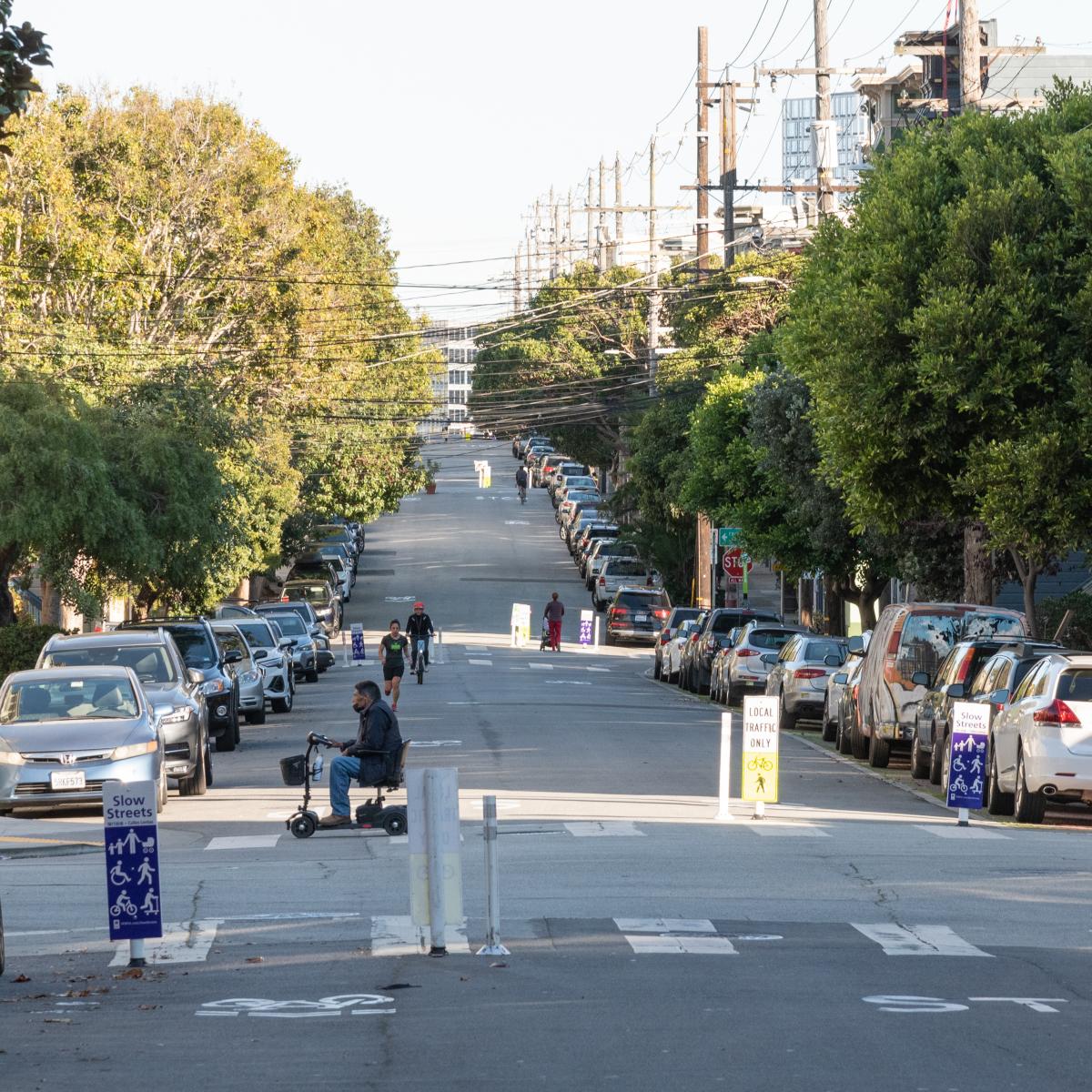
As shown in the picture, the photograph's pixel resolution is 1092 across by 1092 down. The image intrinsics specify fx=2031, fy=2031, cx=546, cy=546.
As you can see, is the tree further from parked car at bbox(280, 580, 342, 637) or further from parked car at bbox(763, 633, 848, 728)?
parked car at bbox(280, 580, 342, 637)

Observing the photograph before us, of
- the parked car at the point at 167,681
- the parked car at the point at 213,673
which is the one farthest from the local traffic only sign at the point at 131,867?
the parked car at the point at 213,673

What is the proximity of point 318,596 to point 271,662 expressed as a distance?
27.2 m

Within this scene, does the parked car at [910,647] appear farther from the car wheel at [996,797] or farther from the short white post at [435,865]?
the short white post at [435,865]

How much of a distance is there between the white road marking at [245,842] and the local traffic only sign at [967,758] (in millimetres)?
6205

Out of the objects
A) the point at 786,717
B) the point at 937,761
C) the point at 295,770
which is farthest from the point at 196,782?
the point at 786,717

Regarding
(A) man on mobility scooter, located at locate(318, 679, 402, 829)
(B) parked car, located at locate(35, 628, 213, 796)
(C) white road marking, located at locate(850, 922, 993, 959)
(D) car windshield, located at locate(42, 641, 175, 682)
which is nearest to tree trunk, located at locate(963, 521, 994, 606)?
(B) parked car, located at locate(35, 628, 213, 796)

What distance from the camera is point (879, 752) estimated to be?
83.4ft

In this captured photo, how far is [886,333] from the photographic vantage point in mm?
23859

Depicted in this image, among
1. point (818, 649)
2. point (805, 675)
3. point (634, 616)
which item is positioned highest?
A: point (818, 649)

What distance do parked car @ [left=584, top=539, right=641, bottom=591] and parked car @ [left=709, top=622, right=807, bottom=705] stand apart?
31744mm

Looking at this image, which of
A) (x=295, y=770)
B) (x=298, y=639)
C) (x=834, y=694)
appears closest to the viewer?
(x=295, y=770)

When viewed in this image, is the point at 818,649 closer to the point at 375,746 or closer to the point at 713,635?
the point at 713,635

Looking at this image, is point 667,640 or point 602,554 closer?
point 667,640

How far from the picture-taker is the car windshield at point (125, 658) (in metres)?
23.8
